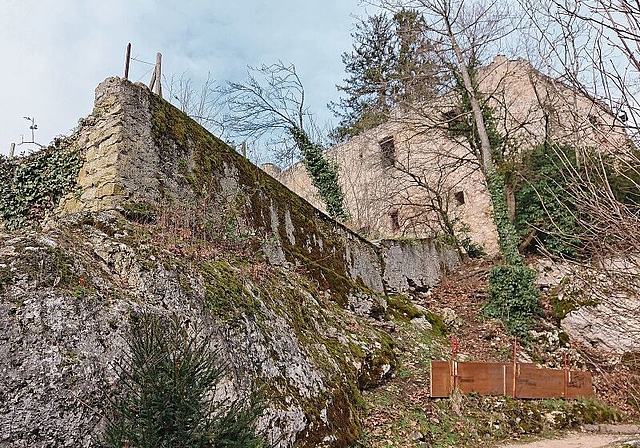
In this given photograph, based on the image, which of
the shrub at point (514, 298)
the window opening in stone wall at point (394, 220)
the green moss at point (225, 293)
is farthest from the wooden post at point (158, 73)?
the window opening in stone wall at point (394, 220)

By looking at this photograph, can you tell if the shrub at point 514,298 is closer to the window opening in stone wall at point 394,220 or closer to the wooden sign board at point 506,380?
the wooden sign board at point 506,380

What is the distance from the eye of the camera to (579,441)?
6785mm

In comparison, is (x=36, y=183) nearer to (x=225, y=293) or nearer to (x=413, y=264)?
(x=225, y=293)

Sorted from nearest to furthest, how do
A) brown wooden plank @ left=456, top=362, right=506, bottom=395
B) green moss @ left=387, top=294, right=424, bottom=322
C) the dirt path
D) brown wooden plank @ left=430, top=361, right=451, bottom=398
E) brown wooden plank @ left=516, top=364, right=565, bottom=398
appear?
the dirt path < brown wooden plank @ left=430, top=361, right=451, bottom=398 < brown wooden plank @ left=456, top=362, right=506, bottom=395 < brown wooden plank @ left=516, top=364, right=565, bottom=398 < green moss @ left=387, top=294, right=424, bottom=322

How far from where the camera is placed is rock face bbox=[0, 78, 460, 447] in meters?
3.19

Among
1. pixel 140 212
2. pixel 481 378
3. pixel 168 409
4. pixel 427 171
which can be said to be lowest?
pixel 481 378

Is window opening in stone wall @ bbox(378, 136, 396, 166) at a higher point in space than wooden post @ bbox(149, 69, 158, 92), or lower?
higher

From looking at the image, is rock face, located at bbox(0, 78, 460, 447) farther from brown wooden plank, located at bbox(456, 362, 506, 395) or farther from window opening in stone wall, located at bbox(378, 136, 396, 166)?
window opening in stone wall, located at bbox(378, 136, 396, 166)

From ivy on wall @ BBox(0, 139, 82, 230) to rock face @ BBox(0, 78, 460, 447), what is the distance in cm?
29

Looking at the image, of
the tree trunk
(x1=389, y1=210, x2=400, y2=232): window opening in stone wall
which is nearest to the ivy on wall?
the tree trunk

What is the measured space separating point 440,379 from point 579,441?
2.06m

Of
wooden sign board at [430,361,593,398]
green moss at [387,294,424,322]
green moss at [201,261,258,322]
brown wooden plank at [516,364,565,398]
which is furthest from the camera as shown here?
green moss at [387,294,424,322]

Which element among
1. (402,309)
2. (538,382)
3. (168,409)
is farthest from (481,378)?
(168,409)

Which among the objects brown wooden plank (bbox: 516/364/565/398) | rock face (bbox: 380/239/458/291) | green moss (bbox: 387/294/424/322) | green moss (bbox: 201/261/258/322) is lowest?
brown wooden plank (bbox: 516/364/565/398)
